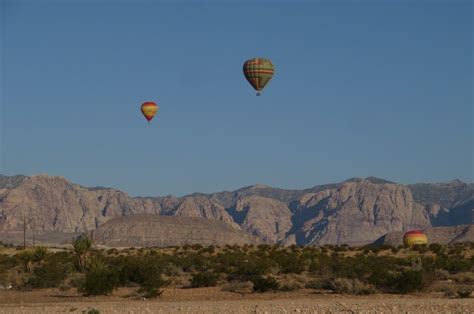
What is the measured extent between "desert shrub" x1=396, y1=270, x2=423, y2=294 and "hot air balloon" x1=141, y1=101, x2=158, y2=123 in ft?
178

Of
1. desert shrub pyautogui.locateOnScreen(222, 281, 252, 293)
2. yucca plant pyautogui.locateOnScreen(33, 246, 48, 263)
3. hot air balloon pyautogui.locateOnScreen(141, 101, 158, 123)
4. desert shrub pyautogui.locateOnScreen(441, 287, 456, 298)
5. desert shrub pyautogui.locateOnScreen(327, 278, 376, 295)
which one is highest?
hot air balloon pyautogui.locateOnScreen(141, 101, 158, 123)

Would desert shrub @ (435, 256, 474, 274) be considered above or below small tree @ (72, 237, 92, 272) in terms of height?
below

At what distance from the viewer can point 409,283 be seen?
3500cm

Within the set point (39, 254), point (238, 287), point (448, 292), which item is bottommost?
point (238, 287)

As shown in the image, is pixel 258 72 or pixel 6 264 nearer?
pixel 6 264

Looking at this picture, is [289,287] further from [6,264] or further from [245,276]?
[6,264]

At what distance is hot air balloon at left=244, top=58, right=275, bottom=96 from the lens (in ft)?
241

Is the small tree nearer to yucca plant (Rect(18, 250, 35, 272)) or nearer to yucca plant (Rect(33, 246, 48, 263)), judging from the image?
yucca plant (Rect(18, 250, 35, 272))

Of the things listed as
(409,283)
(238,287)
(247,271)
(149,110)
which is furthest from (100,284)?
(149,110)

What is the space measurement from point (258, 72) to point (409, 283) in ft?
133

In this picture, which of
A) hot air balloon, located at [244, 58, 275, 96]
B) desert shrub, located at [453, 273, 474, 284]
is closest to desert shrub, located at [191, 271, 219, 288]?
desert shrub, located at [453, 273, 474, 284]

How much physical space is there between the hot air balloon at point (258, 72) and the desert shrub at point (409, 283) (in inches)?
1576

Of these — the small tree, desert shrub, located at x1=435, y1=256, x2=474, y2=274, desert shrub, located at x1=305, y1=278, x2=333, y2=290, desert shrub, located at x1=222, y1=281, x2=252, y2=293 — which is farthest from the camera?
the small tree

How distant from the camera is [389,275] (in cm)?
3688
